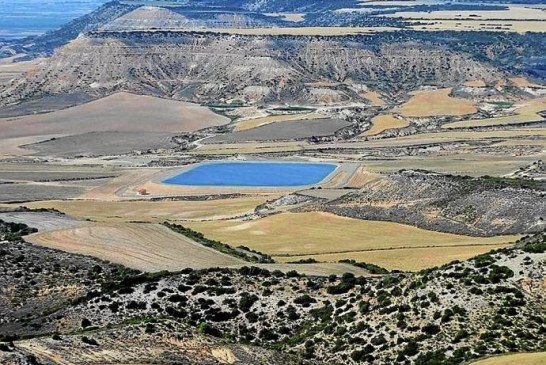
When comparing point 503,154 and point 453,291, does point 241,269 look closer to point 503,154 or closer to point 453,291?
point 453,291

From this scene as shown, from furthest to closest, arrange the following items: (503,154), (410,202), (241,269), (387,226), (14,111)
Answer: (14,111) → (503,154) → (410,202) → (387,226) → (241,269)

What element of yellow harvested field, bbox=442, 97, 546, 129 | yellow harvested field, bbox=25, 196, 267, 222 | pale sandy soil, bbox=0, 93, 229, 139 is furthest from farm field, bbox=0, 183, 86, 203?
yellow harvested field, bbox=442, 97, 546, 129

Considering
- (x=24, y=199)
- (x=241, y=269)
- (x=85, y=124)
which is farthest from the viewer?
(x=85, y=124)

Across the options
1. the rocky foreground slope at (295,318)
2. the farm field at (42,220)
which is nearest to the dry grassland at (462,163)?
the farm field at (42,220)

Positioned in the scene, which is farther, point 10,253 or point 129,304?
point 10,253

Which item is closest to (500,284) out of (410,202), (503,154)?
(410,202)

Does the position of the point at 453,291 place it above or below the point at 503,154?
above
